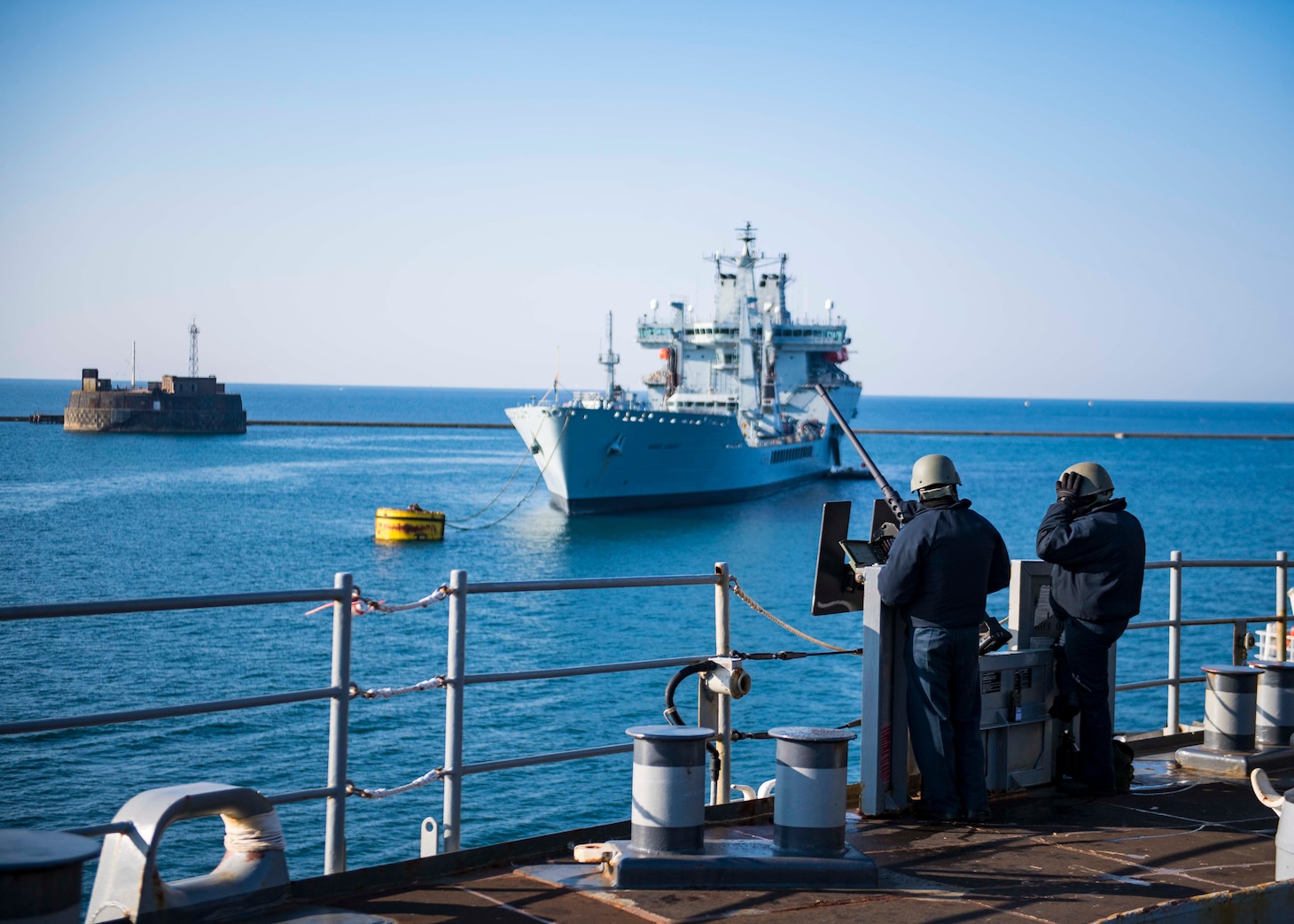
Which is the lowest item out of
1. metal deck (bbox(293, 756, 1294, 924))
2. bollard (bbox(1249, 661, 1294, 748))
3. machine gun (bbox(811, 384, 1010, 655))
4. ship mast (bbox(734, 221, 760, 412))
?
metal deck (bbox(293, 756, 1294, 924))

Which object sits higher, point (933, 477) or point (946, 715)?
point (933, 477)

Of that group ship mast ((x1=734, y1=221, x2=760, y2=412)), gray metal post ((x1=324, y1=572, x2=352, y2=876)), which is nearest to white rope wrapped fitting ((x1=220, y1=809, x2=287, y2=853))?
gray metal post ((x1=324, y1=572, x2=352, y2=876))

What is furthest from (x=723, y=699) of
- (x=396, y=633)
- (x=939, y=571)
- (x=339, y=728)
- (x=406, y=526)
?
(x=406, y=526)

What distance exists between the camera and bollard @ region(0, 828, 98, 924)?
307cm

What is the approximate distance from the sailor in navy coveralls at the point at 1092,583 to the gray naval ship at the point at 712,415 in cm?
4864

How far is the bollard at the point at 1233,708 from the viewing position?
7191 mm

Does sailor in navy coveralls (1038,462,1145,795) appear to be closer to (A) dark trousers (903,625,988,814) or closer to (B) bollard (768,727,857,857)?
(A) dark trousers (903,625,988,814)

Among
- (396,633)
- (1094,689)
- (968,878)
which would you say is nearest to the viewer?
(968,878)

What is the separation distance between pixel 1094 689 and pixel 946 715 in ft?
3.98

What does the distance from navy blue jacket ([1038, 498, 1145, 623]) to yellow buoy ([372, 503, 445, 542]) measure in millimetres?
43463

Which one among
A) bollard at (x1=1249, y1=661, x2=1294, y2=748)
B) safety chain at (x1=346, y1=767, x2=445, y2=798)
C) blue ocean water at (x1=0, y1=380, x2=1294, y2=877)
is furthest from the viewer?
blue ocean water at (x1=0, y1=380, x2=1294, y2=877)

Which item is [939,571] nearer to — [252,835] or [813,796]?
[813,796]

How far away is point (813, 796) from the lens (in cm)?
481

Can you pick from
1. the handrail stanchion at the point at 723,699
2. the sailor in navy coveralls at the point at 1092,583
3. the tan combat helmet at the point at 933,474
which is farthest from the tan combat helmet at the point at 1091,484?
the handrail stanchion at the point at 723,699
